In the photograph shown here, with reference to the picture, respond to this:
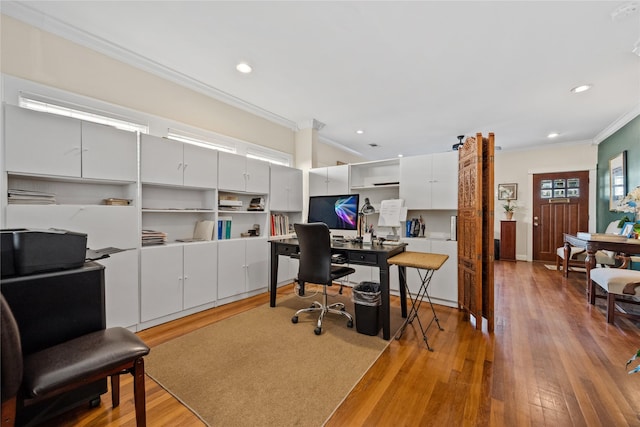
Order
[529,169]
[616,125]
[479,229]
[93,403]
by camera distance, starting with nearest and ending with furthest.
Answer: [93,403], [479,229], [616,125], [529,169]

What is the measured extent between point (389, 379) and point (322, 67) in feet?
9.51

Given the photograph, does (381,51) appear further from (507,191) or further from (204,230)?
(507,191)

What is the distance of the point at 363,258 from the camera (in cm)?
258

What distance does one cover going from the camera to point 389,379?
1.83 m

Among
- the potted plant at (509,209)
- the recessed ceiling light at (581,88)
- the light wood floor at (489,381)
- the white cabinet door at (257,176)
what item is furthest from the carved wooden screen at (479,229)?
the potted plant at (509,209)

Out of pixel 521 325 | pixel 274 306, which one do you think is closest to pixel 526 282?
pixel 521 325

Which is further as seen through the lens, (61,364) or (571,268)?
(571,268)

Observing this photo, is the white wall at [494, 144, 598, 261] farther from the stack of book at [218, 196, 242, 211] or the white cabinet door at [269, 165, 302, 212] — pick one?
the stack of book at [218, 196, 242, 211]

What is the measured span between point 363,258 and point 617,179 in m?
5.17

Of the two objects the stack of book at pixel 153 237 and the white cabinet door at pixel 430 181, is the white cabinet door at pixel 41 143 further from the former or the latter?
the white cabinet door at pixel 430 181

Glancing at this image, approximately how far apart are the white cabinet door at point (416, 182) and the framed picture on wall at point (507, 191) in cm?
425

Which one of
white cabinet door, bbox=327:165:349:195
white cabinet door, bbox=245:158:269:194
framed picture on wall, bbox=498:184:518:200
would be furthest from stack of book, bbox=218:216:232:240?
framed picture on wall, bbox=498:184:518:200

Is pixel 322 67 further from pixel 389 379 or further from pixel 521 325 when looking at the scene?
Answer: pixel 521 325

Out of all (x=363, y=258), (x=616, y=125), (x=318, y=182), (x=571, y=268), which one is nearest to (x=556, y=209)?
(x=571, y=268)
